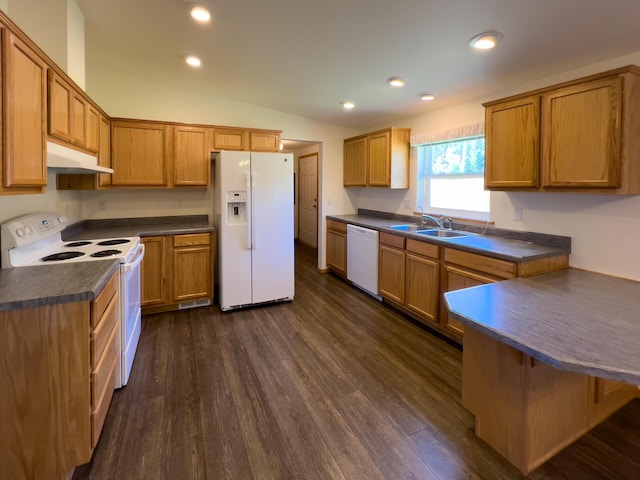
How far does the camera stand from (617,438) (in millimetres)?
1831

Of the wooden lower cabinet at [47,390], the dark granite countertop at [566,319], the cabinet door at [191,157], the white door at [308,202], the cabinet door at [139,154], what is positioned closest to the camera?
the dark granite countertop at [566,319]

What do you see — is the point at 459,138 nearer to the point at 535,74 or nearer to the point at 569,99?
the point at 535,74

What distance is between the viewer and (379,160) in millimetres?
4328

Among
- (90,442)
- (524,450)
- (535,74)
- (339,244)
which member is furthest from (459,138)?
(90,442)

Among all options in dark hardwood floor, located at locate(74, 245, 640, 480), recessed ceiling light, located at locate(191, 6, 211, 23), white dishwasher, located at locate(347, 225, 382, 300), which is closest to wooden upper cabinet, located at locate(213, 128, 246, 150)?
recessed ceiling light, located at locate(191, 6, 211, 23)

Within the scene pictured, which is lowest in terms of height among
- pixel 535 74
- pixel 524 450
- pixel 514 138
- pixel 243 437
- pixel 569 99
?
pixel 243 437

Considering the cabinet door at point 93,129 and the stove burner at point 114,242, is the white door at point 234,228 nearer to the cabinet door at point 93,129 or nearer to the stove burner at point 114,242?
the stove burner at point 114,242

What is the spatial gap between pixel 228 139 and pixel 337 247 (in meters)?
2.09

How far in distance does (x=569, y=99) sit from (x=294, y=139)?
11.0ft

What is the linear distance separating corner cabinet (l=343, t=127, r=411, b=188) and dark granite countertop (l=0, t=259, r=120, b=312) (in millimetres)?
3169

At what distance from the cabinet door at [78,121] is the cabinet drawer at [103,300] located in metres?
1.02

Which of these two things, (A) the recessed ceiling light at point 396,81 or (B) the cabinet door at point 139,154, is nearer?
(A) the recessed ceiling light at point 396,81

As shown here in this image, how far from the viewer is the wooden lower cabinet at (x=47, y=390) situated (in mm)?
1449

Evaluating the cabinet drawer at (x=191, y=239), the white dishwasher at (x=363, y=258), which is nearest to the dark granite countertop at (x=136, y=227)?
the cabinet drawer at (x=191, y=239)
